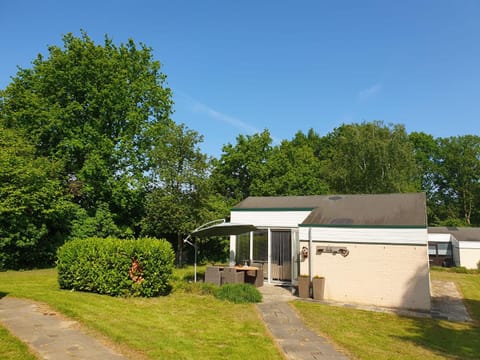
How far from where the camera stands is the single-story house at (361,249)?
11.1m

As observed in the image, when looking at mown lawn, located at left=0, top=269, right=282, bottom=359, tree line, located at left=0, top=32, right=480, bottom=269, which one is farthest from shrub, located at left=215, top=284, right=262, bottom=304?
tree line, located at left=0, top=32, right=480, bottom=269

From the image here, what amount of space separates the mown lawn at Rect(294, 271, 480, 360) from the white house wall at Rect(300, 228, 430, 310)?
1.29m

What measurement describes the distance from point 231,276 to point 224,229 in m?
1.94

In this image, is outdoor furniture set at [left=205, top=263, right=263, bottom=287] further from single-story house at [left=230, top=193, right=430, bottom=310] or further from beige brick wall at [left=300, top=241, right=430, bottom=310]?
beige brick wall at [left=300, top=241, right=430, bottom=310]

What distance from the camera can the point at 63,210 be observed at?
68.2 ft

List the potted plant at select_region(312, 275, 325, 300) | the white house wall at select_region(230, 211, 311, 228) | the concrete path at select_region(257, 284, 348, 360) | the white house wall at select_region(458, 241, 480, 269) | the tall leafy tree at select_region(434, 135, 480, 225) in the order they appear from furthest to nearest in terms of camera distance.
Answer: the tall leafy tree at select_region(434, 135, 480, 225)
the white house wall at select_region(458, 241, 480, 269)
the white house wall at select_region(230, 211, 311, 228)
the potted plant at select_region(312, 275, 325, 300)
the concrete path at select_region(257, 284, 348, 360)

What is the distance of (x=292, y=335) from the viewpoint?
7.66 metres

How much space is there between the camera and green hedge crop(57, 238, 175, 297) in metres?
11.0

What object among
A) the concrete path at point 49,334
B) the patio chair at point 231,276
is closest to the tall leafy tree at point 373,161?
the patio chair at point 231,276

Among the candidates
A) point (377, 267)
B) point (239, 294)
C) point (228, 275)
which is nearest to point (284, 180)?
point (228, 275)

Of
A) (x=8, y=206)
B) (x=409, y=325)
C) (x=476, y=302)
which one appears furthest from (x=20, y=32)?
(x=476, y=302)

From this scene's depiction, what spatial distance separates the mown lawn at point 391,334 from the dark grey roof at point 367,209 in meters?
3.14

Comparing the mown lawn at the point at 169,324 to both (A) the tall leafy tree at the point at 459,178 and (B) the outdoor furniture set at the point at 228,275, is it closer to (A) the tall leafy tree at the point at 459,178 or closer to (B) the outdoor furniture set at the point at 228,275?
(B) the outdoor furniture set at the point at 228,275

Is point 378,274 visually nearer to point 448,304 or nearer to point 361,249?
point 361,249
